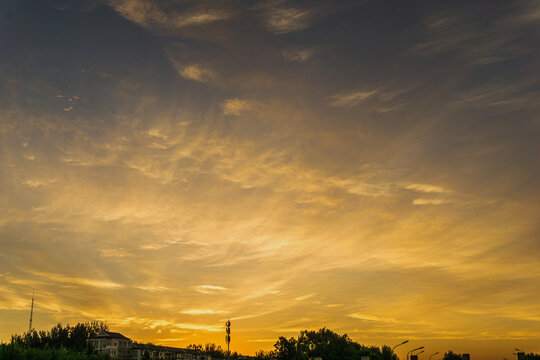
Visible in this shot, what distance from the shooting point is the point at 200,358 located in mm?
183500

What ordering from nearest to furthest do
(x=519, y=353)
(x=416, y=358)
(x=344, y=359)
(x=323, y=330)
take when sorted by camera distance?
(x=416, y=358), (x=519, y=353), (x=344, y=359), (x=323, y=330)

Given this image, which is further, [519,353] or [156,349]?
[156,349]

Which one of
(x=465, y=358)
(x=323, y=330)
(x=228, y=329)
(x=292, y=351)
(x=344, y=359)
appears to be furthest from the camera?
(x=323, y=330)

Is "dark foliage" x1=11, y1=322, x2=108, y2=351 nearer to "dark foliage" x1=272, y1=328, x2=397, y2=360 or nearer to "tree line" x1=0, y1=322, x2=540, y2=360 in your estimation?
"tree line" x1=0, y1=322, x2=540, y2=360

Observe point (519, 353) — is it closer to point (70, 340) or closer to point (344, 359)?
point (344, 359)

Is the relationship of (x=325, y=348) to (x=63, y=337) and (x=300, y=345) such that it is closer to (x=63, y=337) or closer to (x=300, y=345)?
(x=300, y=345)

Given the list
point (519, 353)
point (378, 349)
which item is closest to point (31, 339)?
point (378, 349)

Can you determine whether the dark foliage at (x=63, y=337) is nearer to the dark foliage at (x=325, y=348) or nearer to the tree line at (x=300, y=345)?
the tree line at (x=300, y=345)

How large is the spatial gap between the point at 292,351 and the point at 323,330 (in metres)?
15.5

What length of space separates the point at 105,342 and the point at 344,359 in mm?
74225

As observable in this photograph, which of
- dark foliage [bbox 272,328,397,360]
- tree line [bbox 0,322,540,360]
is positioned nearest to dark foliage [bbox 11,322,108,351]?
tree line [bbox 0,322,540,360]

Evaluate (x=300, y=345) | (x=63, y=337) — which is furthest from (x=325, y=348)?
(x=63, y=337)

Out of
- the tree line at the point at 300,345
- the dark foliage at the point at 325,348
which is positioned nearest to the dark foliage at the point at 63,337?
the tree line at the point at 300,345

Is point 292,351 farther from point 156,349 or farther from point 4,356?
point 4,356
